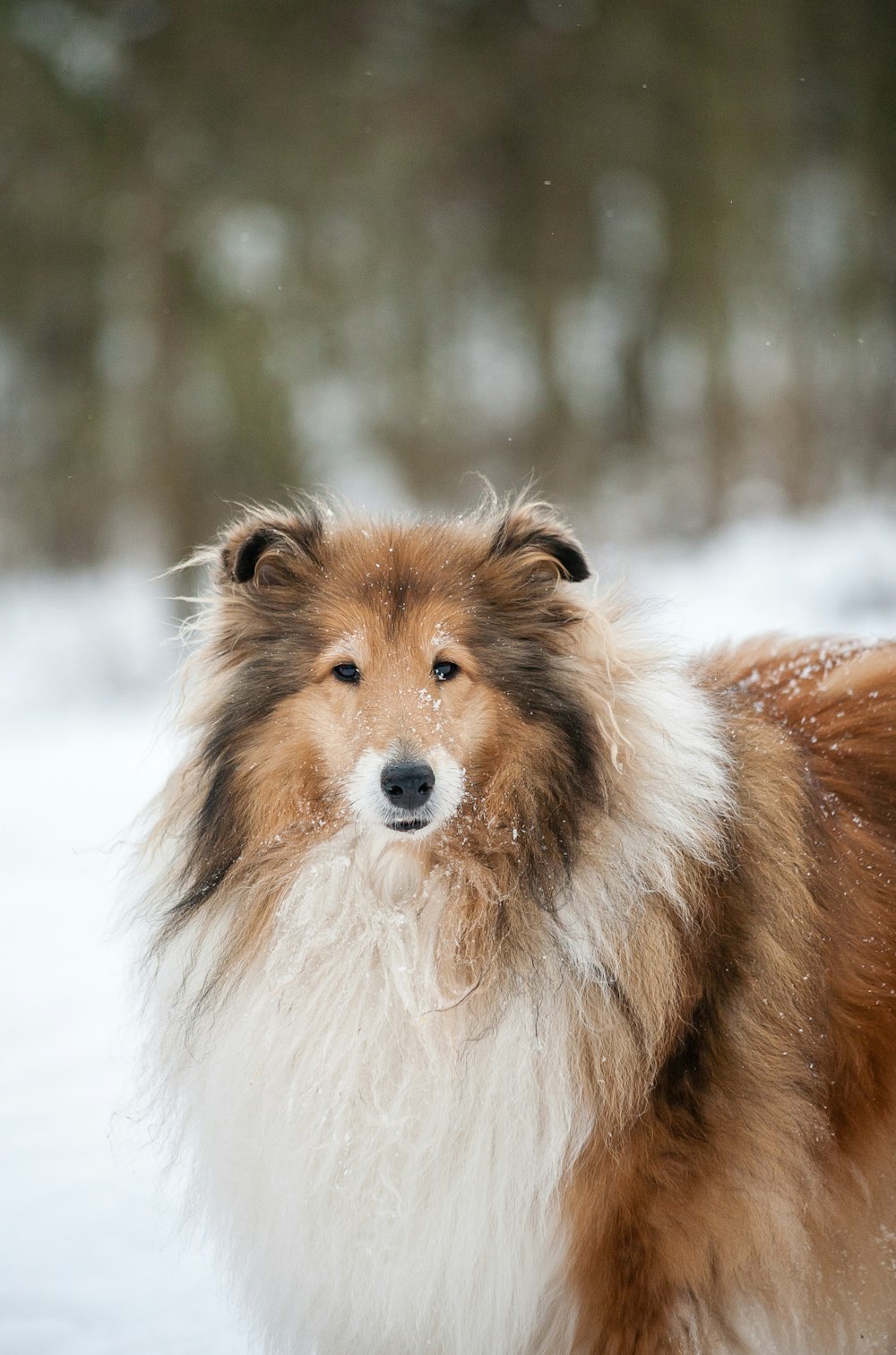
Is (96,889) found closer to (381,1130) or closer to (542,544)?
(381,1130)

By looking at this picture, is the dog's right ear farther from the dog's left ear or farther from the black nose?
the black nose

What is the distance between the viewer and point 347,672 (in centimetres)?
273

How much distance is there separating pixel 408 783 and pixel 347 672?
35 centimetres

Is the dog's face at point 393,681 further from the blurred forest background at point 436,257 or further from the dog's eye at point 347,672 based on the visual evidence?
the blurred forest background at point 436,257

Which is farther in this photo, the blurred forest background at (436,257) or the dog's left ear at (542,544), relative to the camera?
the blurred forest background at (436,257)

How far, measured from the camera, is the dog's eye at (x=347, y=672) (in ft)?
8.95

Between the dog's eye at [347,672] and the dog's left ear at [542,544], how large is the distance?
464 mm

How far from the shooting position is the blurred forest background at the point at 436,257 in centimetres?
1077

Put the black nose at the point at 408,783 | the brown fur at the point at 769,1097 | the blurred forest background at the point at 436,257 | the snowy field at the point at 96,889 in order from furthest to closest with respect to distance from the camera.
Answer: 1. the blurred forest background at the point at 436,257
2. the snowy field at the point at 96,889
3. the black nose at the point at 408,783
4. the brown fur at the point at 769,1097

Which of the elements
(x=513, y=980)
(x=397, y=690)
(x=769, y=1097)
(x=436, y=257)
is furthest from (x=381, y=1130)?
(x=436, y=257)

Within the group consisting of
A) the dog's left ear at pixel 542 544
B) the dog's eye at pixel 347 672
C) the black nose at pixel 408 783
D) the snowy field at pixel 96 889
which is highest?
the dog's left ear at pixel 542 544

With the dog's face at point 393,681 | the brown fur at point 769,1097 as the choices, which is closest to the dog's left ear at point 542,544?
the dog's face at point 393,681

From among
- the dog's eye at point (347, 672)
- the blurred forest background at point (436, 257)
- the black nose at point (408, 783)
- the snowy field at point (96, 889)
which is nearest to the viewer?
the black nose at point (408, 783)

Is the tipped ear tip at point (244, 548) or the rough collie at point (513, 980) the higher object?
the tipped ear tip at point (244, 548)
